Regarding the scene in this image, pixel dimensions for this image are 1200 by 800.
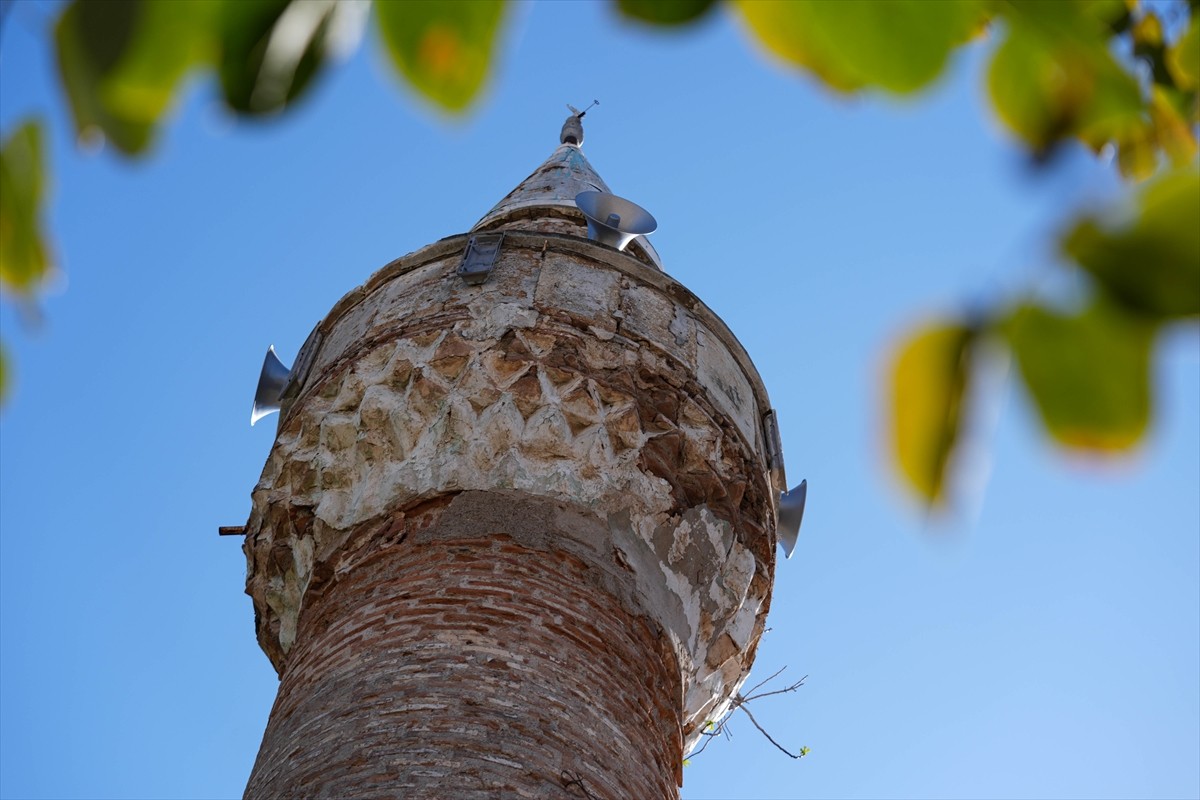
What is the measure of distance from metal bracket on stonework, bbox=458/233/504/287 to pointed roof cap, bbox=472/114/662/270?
4.25 feet

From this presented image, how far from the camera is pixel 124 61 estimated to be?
939 millimetres

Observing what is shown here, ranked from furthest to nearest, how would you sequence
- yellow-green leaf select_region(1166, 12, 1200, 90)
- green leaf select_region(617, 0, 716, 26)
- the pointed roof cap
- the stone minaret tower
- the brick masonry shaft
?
the pointed roof cap → the stone minaret tower → the brick masonry shaft → yellow-green leaf select_region(1166, 12, 1200, 90) → green leaf select_region(617, 0, 716, 26)

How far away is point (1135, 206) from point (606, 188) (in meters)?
8.79

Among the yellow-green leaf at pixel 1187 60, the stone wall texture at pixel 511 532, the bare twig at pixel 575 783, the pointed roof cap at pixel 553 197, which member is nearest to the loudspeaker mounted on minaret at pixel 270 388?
the stone wall texture at pixel 511 532

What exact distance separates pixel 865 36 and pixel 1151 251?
26cm

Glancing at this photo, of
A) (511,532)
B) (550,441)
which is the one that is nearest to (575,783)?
(511,532)

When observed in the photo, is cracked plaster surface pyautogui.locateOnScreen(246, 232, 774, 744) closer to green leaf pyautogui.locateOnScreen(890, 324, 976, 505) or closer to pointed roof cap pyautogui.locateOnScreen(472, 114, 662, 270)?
pointed roof cap pyautogui.locateOnScreen(472, 114, 662, 270)

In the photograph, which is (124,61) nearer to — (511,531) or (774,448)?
(511,531)

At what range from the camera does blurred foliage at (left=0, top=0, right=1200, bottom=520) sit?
2.46 feet

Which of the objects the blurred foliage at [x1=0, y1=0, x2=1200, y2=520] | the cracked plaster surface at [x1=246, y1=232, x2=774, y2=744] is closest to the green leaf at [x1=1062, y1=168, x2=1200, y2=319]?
the blurred foliage at [x1=0, y1=0, x2=1200, y2=520]

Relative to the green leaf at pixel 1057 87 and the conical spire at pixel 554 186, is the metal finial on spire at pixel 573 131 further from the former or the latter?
the green leaf at pixel 1057 87

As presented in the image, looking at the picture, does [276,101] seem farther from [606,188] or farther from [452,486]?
[606,188]

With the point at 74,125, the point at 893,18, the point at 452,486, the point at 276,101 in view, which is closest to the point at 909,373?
the point at 893,18

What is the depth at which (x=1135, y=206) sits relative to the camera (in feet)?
2.47
